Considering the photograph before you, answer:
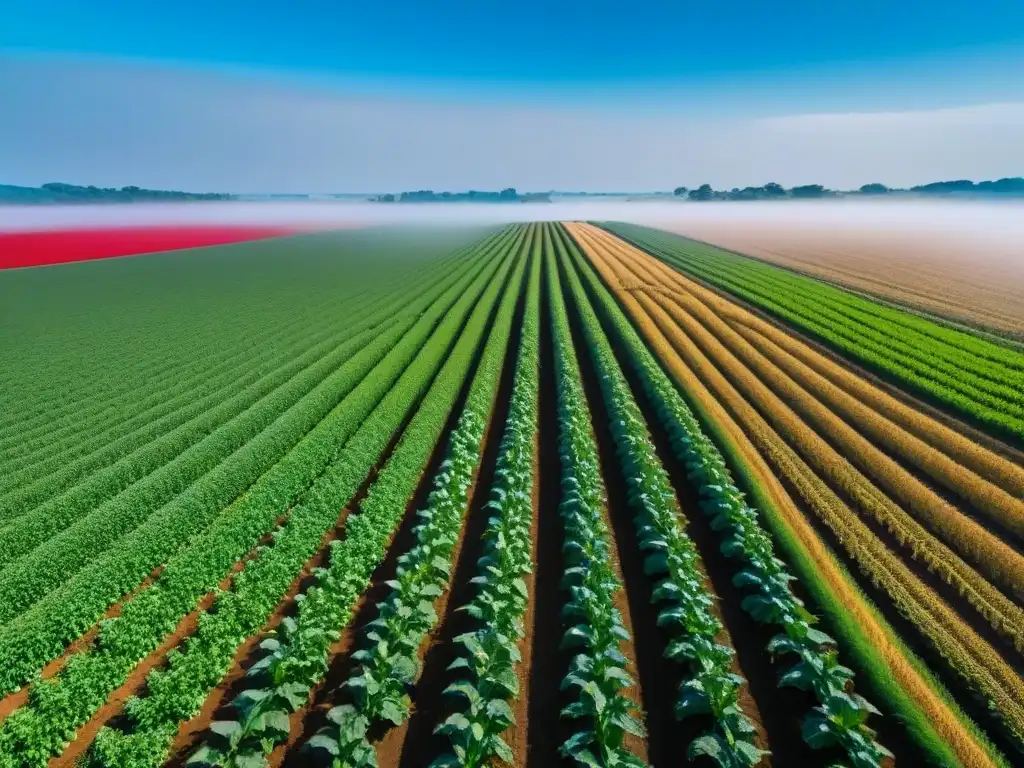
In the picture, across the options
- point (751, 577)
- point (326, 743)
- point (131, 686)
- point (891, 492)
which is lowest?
point (891, 492)

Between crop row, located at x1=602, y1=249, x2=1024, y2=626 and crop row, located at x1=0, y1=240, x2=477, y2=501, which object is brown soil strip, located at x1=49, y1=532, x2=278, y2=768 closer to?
crop row, located at x1=0, y1=240, x2=477, y2=501

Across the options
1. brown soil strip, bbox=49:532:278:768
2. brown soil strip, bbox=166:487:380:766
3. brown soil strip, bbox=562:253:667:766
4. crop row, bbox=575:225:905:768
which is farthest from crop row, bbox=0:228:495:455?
crop row, bbox=575:225:905:768

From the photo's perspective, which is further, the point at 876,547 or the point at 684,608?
the point at 876,547

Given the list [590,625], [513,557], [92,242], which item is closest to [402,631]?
[513,557]

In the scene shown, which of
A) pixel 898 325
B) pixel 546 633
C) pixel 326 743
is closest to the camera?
pixel 326 743

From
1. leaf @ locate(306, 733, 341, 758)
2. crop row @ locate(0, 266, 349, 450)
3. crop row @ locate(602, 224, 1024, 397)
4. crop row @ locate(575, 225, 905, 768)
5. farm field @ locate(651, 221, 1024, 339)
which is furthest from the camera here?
farm field @ locate(651, 221, 1024, 339)

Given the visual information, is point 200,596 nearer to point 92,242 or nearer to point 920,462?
point 920,462

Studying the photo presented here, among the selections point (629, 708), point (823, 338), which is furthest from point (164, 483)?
point (823, 338)
